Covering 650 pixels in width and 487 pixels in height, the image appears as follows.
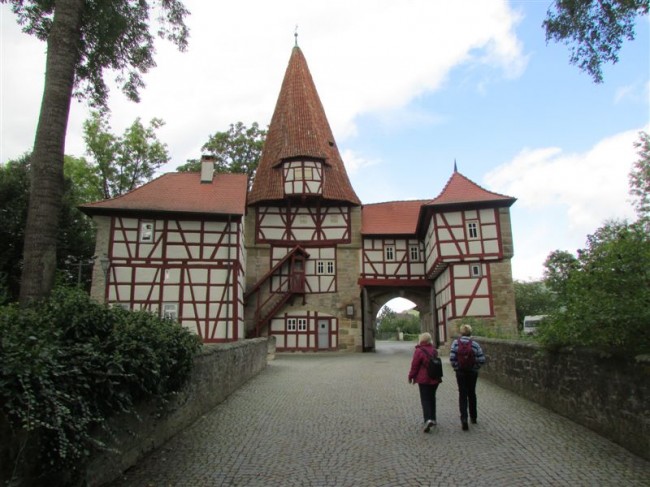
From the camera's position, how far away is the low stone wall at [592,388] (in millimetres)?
5191

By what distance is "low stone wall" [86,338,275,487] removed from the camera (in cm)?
461

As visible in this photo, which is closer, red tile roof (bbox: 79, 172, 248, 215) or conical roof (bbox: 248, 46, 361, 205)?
red tile roof (bbox: 79, 172, 248, 215)

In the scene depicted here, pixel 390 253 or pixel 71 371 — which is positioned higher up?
pixel 390 253

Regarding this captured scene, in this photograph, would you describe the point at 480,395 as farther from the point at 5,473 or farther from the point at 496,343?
the point at 5,473

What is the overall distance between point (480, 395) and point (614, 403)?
3.80 meters

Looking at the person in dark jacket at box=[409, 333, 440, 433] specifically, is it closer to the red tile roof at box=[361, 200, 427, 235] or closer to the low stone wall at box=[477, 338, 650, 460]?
the low stone wall at box=[477, 338, 650, 460]

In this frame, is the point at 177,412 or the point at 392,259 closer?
the point at 177,412

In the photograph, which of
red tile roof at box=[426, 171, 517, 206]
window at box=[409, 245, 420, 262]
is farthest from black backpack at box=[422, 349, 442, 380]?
window at box=[409, 245, 420, 262]

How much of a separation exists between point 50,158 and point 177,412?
13.0 ft

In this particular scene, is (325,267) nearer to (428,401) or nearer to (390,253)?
(390,253)

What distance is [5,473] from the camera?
3248mm

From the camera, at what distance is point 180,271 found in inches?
891

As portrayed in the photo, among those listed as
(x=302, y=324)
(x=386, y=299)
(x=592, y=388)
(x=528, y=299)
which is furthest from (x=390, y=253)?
(x=528, y=299)

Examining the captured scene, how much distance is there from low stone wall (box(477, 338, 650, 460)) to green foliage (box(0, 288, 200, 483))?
490cm
